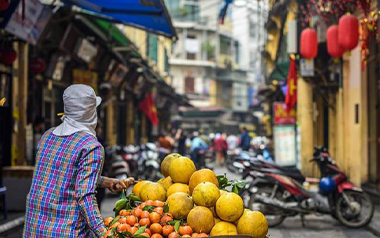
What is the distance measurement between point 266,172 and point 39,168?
23.7 feet

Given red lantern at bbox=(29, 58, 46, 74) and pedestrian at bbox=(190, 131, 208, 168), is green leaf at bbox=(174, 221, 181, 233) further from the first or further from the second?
pedestrian at bbox=(190, 131, 208, 168)

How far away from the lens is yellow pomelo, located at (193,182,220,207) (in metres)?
4.34

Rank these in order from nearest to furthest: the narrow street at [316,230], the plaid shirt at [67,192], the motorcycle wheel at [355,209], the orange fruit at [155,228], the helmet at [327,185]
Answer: the plaid shirt at [67,192], the orange fruit at [155,228], the narrow street at [316,230], the motorcycle wheel at [355,209], the helmet at [327,185]

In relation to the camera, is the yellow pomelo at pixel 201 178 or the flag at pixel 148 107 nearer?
the yellow pomelo at pixel 201 178

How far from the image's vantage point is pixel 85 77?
723 inches

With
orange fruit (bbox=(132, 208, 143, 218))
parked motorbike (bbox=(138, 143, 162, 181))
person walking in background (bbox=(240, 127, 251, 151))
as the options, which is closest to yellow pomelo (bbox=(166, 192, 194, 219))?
orange fruit (bbox=(132, 208, 143, 218))

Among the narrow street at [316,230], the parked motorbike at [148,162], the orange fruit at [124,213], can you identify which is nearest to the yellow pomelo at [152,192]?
the orange fruit at [124,213]

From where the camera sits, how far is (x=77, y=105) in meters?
3.91

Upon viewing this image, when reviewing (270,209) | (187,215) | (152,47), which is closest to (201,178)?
(187,215)

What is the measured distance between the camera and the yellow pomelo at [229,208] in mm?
4211

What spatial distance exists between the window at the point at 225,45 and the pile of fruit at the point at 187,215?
55.7 m

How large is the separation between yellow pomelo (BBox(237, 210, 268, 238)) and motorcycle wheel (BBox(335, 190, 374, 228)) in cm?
627

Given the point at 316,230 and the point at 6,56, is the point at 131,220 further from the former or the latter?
the point at 6,56

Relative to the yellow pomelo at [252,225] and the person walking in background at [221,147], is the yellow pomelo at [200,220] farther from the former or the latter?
the person walking in background at [221,147]
